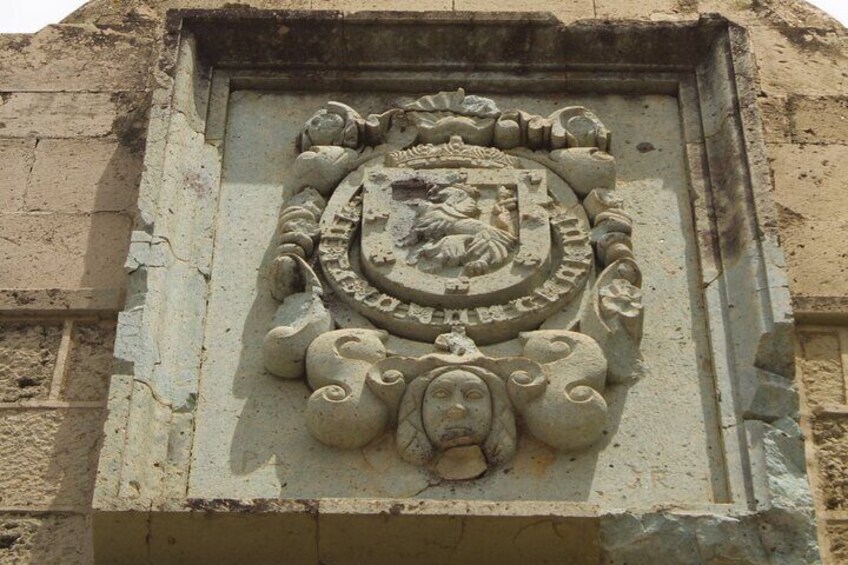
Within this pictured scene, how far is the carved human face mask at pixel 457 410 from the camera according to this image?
4.59 metres

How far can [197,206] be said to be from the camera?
214 inches

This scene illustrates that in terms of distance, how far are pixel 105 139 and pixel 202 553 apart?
7.33 feet

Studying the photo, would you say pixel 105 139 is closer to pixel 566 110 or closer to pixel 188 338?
pixel 188 338

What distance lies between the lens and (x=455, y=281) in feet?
16.4

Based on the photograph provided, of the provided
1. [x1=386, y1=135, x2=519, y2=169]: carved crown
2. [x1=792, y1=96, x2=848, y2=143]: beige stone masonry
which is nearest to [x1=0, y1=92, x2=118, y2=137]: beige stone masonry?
[x1=386, y1=135, x2=519, y2=169]: carved crown

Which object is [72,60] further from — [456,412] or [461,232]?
[456,412]

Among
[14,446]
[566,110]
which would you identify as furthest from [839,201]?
[14,446]

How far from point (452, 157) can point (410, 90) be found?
59cm

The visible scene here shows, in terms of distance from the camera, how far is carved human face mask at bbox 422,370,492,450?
181 inches

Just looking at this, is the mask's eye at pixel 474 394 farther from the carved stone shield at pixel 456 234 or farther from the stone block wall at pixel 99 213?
the stone block wall at pixel 99 213

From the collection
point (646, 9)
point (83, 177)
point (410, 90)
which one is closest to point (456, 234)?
point (410, 90)

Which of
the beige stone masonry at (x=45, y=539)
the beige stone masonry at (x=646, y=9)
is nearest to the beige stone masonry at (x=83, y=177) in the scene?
the beige stone masonry at (x=45, y=539)

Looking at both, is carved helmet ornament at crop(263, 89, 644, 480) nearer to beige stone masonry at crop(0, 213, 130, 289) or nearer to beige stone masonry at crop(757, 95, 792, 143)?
beige stone masonry at crop(0, 213, 130, 289)

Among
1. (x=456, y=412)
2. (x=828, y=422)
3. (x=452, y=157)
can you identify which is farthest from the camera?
(x=452, y=157)
